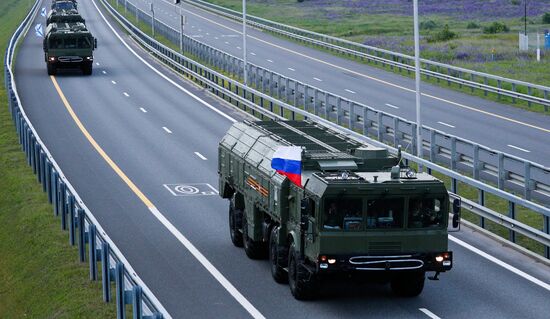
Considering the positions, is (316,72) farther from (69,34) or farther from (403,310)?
(403,310)

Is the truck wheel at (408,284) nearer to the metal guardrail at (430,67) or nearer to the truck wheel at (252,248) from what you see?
the truck wheel at (252,248)

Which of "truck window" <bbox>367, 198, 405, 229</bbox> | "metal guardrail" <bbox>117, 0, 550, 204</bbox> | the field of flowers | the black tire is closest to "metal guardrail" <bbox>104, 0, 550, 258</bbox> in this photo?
"metal guardrail" <bbox>117, 0, 550, 204</bbox>

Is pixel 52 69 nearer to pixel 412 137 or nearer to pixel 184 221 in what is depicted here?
pixel 412 137

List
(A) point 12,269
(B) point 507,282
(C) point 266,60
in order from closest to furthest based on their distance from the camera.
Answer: (B) point 507,282
(A) point 12,269
(C) point 266,60

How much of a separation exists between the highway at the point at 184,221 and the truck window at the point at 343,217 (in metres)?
1.50

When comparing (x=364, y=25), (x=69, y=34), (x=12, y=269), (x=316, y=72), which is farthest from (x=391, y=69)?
(x=12, y=269)

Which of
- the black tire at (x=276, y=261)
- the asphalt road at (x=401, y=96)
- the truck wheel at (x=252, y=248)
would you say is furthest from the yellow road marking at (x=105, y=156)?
the asphalt road at (x=401, y=96)

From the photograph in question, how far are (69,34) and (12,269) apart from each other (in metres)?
43.2

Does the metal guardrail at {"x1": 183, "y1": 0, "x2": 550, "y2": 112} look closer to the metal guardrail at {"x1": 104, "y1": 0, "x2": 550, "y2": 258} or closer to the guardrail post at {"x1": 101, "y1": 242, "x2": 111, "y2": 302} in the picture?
the metal guardrail at {"x1": 104, "y1": 0, "x2": 550, "y2": 258}

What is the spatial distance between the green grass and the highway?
1.27m

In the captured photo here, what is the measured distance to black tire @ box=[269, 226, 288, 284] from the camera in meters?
23.3

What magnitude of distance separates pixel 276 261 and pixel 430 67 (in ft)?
161

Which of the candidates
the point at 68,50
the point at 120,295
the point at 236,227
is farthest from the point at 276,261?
the point at 68,50

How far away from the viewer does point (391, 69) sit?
72500 mm
